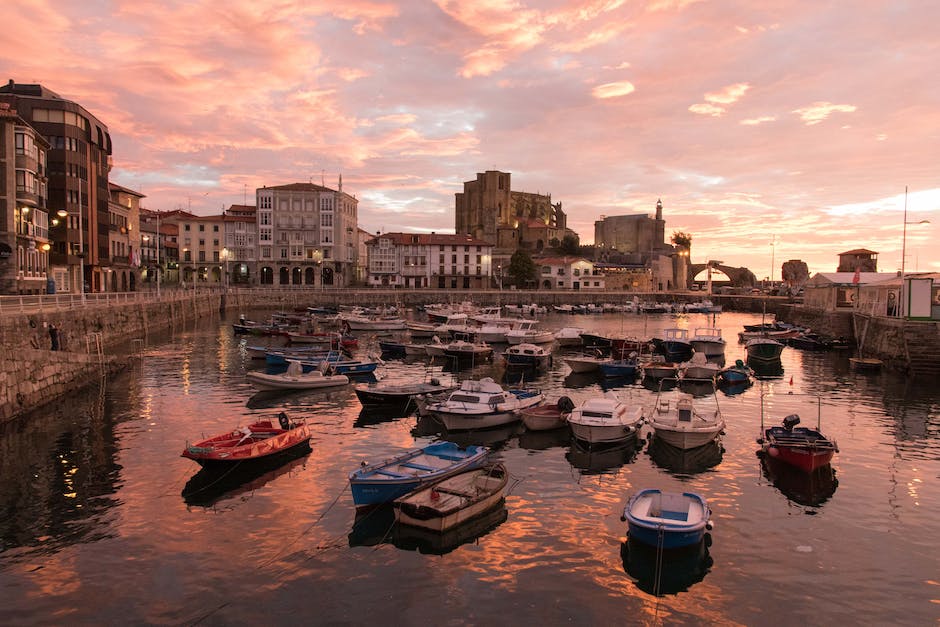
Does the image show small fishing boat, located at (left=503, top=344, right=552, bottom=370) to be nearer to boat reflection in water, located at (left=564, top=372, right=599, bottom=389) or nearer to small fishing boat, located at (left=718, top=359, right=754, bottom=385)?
boat reflection in water, located at (left=564, top=372, right=599, bottom=389)

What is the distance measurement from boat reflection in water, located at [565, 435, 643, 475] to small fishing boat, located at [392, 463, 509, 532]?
5.72 meters

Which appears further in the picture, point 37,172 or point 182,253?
point 182,253

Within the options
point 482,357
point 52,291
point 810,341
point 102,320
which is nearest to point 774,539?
point 482,357

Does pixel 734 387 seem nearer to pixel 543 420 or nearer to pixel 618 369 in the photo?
pixel 618 369

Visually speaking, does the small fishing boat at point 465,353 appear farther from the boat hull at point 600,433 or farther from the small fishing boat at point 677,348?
the boat hull at point 600,433

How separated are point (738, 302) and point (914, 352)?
105 meters

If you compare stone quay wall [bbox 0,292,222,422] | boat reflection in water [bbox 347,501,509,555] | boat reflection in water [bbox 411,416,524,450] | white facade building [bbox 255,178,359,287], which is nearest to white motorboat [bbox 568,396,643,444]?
boat reflection in water [bbox 411,416,524,450]

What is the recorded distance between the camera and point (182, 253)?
14900 centimetres

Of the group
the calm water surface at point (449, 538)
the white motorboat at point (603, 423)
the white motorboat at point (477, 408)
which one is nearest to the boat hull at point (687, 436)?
the calm water surface at point (449, 538)

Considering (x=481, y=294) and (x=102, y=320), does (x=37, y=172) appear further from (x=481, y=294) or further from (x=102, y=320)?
(x=481, y=294)

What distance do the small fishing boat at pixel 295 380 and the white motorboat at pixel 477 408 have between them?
1096 centimetres

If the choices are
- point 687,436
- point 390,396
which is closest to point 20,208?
point 390,396

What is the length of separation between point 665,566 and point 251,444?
50.5 feet

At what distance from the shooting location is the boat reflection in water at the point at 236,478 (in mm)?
21734
